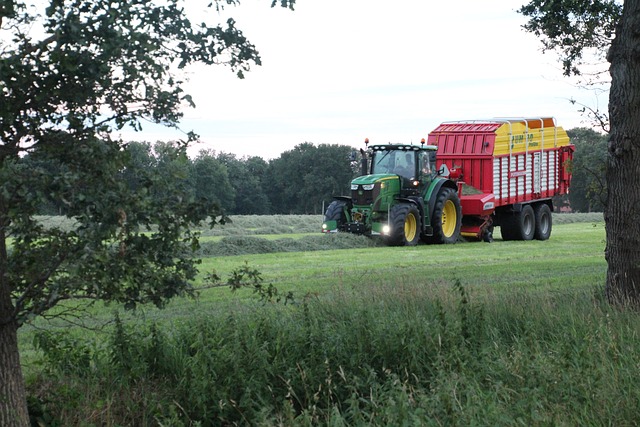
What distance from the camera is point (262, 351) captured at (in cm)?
728

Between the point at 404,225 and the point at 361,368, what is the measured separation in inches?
523

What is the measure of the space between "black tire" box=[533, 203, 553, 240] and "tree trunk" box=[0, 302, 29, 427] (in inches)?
835

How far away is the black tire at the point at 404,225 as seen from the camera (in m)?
20.0

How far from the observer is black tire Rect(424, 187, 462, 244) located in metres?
21.0

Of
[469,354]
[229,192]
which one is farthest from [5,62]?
[229,192]

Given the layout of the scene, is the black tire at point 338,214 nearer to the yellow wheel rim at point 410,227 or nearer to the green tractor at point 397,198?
the green tractor at point 397,198

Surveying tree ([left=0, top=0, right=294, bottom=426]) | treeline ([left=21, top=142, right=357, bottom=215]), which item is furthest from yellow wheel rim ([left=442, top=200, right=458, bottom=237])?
treeline ([left=21, top=142, right=357, bottom=215])

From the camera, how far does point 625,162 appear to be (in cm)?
945

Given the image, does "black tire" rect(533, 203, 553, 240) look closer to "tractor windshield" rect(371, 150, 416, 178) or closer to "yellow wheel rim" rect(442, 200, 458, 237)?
"yellow wheel rim" rect(442, 200, 458, 237)

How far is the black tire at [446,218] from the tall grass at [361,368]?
12120mm

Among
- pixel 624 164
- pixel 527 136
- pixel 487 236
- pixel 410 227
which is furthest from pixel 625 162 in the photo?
pixel 527 136

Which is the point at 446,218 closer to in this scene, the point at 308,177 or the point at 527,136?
the point at 527,136

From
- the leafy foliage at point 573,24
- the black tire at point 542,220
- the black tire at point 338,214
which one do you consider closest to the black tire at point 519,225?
the black tire at point 542,220

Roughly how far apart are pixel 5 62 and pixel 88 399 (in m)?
2.88
